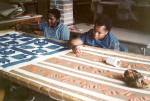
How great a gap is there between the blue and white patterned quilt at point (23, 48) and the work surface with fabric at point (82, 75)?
4 centimetres

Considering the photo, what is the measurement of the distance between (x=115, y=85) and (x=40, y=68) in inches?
24.0

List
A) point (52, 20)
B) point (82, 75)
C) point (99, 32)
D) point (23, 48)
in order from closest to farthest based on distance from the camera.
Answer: point (82, 75) → point (23, 48) → point (99, 32) → point (52, 20)

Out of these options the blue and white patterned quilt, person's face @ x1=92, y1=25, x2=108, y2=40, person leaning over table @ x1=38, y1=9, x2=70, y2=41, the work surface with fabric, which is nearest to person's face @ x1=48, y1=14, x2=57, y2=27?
person leaning over table @ x1=38, y1=9, x2=70, y2=41

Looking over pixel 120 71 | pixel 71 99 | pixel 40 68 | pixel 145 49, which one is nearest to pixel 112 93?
pixel 71 99

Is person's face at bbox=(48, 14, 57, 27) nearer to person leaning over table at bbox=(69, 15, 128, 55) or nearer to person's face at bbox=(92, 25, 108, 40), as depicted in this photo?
person leaning over table at bbox=(69, 15, 128, 55)

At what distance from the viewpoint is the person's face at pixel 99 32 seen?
2467mm

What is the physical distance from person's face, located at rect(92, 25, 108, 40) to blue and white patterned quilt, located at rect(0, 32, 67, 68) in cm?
36

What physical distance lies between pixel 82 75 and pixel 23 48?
0.85 m

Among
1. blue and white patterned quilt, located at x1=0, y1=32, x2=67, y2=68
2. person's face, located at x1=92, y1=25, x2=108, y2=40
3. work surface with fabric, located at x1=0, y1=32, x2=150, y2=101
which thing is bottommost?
work surface with fabric, located at x1=0, y1=32, x2=150, y2=101

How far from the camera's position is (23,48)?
238cm

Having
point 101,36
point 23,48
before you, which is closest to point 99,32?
point 101,36

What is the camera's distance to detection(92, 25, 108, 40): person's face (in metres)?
2.47

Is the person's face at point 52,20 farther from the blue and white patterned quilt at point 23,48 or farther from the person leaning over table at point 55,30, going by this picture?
the blue and white patterned quilt at point 23,48

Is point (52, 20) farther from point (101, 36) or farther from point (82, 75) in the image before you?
point (82, 75)
